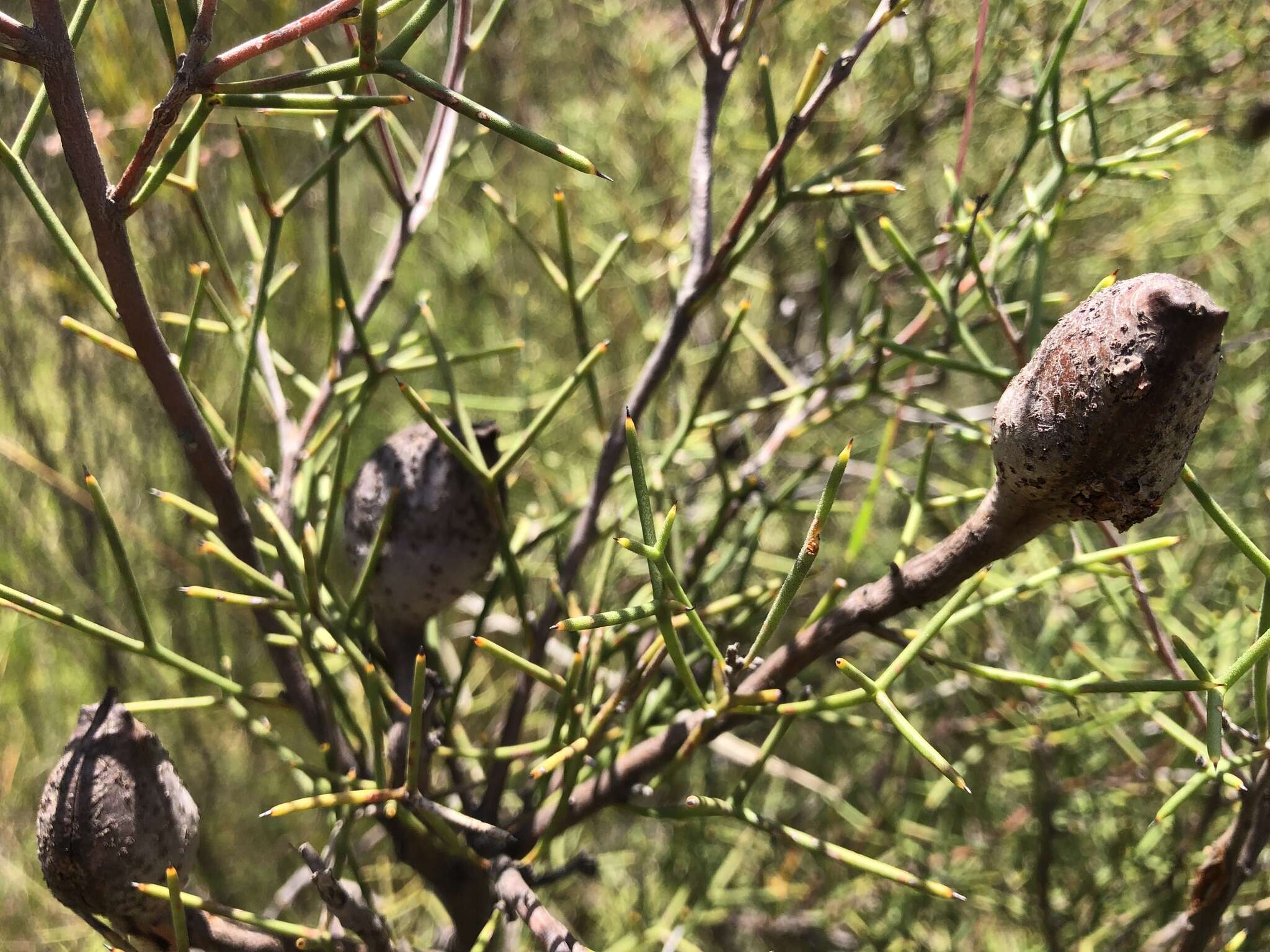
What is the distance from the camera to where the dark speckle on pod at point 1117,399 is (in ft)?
0.90

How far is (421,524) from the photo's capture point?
443mm

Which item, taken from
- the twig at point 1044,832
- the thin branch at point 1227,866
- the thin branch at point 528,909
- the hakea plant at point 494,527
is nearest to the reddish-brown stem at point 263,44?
the hakea plant at point 494,527

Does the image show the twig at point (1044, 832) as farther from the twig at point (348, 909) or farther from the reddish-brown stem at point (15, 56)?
the reddish-brown stem at point (15, 56)

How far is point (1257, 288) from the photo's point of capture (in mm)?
975

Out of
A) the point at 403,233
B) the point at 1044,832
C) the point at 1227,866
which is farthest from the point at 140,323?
the point at 1044,832

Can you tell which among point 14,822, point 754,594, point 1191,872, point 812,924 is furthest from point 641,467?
point 14,822

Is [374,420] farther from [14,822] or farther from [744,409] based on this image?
[744,409]

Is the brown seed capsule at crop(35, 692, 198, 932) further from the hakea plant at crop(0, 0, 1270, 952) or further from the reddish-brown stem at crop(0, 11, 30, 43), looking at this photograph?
the reddish-brown stem at crop(0, 11, 30, 43)

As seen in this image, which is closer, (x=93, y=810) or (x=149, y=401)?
(x=93, y=810)

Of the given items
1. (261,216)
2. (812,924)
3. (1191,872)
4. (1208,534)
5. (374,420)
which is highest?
(261,216)

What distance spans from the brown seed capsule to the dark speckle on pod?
31cm

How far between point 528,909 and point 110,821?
0.49 ft

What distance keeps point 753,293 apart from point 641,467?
2.83ft

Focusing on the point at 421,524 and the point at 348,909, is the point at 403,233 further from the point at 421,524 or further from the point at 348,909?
the point at 348,909
